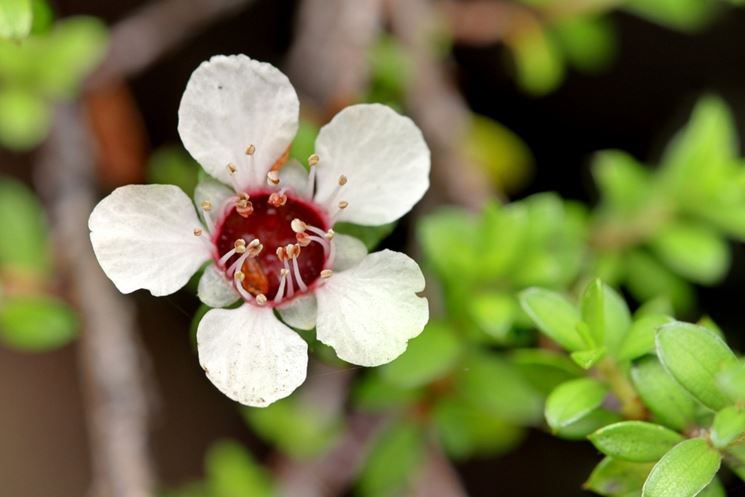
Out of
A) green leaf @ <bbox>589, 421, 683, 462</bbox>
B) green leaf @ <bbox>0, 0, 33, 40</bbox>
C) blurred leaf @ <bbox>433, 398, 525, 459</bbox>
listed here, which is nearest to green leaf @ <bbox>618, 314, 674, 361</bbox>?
green leaf @ <bbox>589, 421, 683, 462</bbox>

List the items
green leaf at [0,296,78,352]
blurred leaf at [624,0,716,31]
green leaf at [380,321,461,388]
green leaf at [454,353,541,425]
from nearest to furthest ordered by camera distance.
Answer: green leaf at [380,321,461,388], green leaf at [454,353,541,425], green leaf at [0,296,78,352], blurred leaf at [624,0,716,31]

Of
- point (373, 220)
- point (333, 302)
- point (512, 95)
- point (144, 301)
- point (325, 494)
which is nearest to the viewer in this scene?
point (333, 302)

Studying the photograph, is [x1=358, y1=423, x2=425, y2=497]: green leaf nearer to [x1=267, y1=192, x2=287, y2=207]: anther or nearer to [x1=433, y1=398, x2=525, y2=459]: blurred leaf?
[x1=433, y1=398, x2=525, y2=459]: blurred leaf

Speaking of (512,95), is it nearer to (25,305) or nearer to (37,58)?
(37,58)

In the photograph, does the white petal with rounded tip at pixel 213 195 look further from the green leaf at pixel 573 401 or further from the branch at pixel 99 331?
the branch at pixel 99 331

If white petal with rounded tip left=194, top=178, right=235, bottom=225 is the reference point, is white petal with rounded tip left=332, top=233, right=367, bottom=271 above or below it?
below

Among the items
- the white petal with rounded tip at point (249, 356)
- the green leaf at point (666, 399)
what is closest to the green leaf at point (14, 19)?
the white petal with rounded tip at point (249, 356)

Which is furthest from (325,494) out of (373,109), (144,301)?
(373,109)
